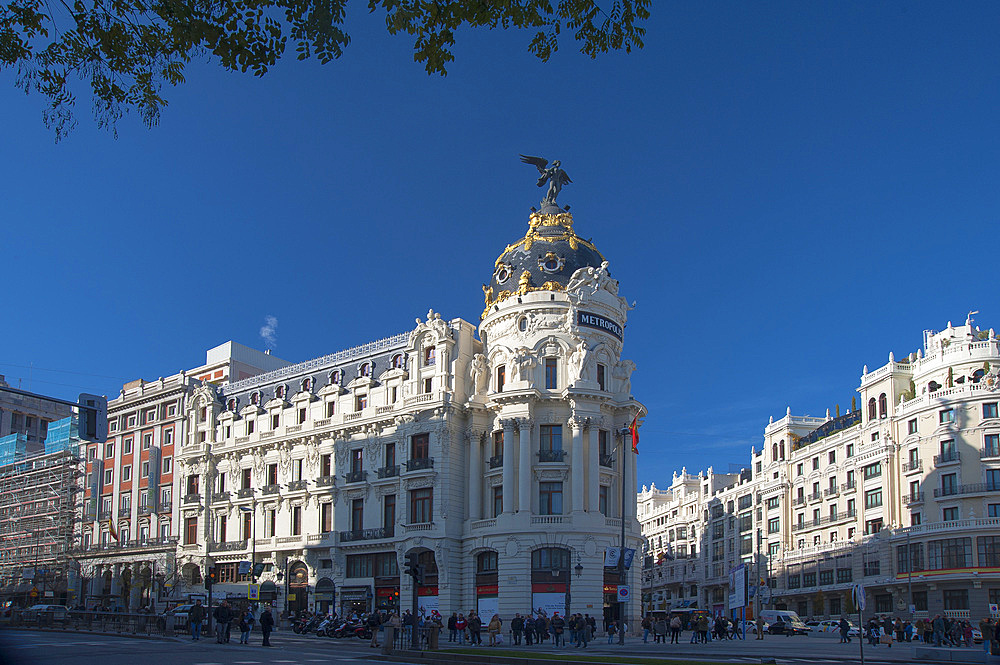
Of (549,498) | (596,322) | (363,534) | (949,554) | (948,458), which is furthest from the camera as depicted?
(948,458)

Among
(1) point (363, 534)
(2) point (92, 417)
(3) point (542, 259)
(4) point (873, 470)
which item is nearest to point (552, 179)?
(3) point (542, 259)

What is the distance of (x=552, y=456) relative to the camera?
59562 millimetres

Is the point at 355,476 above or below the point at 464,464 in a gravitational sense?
below

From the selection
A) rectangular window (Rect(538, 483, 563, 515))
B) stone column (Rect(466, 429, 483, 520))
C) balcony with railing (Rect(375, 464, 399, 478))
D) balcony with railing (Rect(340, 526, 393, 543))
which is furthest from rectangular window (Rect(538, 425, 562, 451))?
balcony with railing (Rect(340, 526, 393, 543))

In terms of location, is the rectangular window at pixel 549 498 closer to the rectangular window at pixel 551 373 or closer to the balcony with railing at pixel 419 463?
the rectangular window at pixel 551 373

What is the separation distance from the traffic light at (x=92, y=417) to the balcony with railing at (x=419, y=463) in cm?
3846

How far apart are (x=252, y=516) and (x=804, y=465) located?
176ft

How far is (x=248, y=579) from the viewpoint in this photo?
68.8 meters

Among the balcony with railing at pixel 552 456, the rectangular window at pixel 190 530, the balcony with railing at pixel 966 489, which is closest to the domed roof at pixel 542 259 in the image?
the balcony with railing at pixel 552 456

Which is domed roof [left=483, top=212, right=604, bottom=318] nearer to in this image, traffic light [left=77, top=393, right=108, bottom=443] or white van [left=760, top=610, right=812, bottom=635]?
white van [left=760, top=610, right=812, bottom=635]

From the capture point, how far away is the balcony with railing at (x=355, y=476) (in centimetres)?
6544

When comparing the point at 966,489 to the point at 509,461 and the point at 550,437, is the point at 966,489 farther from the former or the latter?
the point at 509,461

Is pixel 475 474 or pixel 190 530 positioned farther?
pixel 190 530

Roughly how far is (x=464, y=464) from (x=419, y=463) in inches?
120
